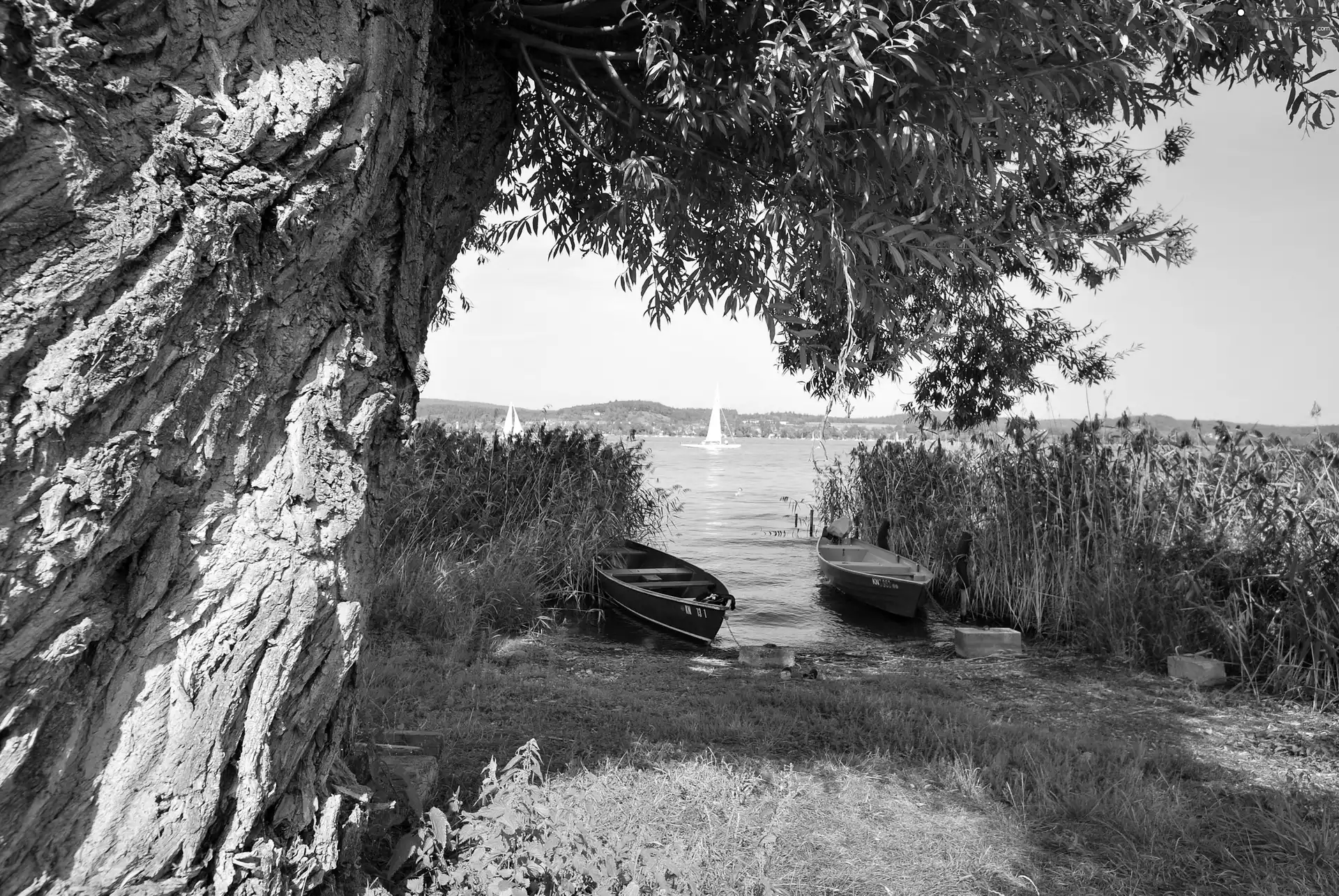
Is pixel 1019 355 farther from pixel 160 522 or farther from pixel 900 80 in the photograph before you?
pixel 160 522

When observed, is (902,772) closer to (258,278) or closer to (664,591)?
(258,278)

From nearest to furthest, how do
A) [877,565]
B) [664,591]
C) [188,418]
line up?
Answer: [188,418] < [664,591] < [877,565]

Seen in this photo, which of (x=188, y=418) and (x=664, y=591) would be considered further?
(x=664, y=591)

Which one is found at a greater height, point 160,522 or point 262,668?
point 160,522

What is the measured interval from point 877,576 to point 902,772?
7273mm

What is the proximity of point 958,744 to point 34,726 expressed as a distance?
16.0 feet

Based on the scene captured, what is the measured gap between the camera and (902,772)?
4.91 metres

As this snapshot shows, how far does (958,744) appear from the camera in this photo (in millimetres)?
5316

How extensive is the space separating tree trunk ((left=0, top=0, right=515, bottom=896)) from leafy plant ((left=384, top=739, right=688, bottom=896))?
382 millimetres

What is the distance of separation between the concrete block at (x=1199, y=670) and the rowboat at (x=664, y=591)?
469 centimetres

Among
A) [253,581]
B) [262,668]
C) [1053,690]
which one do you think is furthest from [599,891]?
[1053,690]

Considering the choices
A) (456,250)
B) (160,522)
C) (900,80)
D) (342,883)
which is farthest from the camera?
(456,250)

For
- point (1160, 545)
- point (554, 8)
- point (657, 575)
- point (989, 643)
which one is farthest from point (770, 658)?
point (554, 8)

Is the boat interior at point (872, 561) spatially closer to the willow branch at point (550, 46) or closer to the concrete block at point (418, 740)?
the concrete block at point (418, 740)
